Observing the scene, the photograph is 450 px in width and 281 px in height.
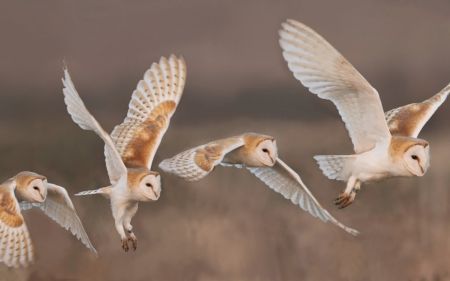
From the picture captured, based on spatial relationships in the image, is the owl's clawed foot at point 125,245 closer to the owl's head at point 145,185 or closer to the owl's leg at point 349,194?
the owl's head at point 145,185

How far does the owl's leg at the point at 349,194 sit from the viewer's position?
117 inches

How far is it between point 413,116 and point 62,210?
1152 millimetres

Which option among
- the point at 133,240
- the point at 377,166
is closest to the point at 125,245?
the point at 133,240

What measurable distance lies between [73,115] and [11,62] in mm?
250

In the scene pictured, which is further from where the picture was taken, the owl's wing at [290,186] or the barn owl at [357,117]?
the owl's wing at [290,186]

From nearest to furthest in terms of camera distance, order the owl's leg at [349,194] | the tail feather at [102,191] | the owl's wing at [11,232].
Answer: the owl's wing at [11,232] < the tail feather at [102,191] < the owl's leg at [349,194]

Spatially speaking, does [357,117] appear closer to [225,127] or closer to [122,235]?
[225,127]

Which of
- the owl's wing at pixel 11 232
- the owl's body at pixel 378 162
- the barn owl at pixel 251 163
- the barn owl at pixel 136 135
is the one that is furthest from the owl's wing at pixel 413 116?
the owl's wing at pixel 11 232

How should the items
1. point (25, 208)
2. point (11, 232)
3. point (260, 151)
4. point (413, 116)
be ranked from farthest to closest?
point (413, 116) < point (260, 151) < point (25, 208) < point (11, 232)

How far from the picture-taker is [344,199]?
9.96ft

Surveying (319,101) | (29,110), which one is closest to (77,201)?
(29,110)

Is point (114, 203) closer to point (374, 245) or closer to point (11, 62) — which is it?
point (11, 62)

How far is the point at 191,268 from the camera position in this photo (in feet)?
9.88

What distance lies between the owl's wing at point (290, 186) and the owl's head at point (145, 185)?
0.33 metres
